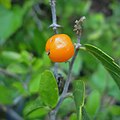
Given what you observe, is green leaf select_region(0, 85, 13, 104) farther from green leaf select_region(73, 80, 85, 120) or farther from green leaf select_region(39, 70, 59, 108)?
green leaf select_region(73, 80, 85, 120)

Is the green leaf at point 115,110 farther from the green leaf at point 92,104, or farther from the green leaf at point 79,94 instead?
the green leaf at point 79,94

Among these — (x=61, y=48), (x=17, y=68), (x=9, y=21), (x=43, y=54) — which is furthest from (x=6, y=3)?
(x=61, y=48)

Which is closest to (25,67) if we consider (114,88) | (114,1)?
(114,88)

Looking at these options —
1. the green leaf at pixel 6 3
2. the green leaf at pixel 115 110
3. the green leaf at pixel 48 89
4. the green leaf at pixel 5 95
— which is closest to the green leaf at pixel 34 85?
the green leaf at pixel 5 95

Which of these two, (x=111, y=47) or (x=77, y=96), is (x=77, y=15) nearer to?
(x=111, y=47)

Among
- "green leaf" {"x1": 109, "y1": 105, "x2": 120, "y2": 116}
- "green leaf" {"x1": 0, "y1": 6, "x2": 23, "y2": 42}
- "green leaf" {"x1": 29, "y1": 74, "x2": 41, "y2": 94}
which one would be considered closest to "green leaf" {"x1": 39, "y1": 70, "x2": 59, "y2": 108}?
"green leaf" {"x1": 29, "y1": 74, "x2": 41, "y2": 94}

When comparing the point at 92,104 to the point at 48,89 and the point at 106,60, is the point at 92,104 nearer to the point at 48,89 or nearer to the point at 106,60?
the point at 48,89

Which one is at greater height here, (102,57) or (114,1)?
(114,1)

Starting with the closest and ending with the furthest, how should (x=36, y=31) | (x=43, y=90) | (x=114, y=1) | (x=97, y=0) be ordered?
1. (x=43, y=90)
2. (x=36, y=31)
3. (x=114, y=1)
4. (x=97, y=0)
